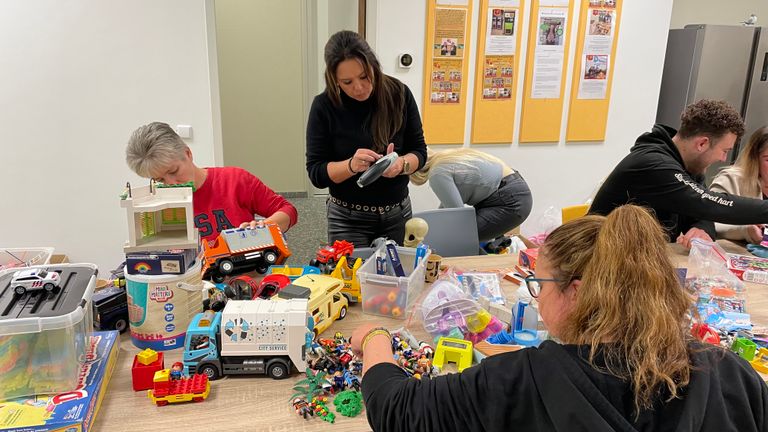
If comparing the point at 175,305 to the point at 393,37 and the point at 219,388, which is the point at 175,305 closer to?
the point at 219,388

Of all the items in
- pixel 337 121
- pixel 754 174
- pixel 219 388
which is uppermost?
pixel 337 121

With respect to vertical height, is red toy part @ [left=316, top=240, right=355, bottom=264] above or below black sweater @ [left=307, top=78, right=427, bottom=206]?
below

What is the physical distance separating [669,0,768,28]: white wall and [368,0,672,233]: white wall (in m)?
1.08

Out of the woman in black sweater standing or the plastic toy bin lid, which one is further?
the woman in black sweater standing

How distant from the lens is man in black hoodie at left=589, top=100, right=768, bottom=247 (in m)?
Result: 2.12

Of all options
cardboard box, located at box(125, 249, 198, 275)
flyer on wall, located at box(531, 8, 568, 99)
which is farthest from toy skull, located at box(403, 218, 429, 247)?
flyer on wall, located at box(531, 8, 568, 99)

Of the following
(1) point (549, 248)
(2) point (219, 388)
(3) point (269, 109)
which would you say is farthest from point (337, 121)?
(3) point (269, 109)

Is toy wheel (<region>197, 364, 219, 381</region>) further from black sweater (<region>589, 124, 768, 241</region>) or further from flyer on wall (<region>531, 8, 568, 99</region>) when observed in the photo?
flyer on wall (<region>531, 8, 568, 99</region>)

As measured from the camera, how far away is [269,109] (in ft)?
15.3

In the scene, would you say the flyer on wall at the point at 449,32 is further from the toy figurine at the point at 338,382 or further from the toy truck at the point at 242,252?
the toy figurine at the point at 338,382

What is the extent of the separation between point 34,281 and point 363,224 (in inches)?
50.1

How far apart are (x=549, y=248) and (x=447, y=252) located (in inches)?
61.9

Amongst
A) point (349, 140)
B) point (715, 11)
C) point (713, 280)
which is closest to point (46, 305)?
point (349, 140)

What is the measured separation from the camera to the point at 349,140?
2109mm
